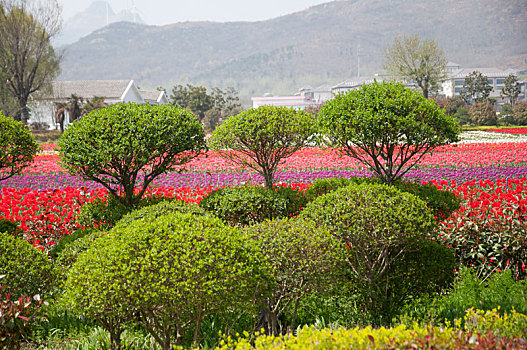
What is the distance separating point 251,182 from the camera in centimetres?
1241

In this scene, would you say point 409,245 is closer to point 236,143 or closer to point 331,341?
point 331,341

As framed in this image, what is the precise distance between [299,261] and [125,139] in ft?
12.1

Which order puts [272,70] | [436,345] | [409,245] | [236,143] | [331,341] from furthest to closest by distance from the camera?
[272,70], [236,143], [409,245], [331,341], [436,345]

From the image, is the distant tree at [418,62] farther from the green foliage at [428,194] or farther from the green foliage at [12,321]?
the green foliage at [12,321]

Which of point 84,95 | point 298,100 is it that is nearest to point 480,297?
point 84,95

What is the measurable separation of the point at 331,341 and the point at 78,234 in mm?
4499

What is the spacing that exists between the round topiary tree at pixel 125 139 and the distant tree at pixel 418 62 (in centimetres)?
4089

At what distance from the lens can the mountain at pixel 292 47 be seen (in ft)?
508

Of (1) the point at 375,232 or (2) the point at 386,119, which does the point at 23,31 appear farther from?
(1) the point at 375,232

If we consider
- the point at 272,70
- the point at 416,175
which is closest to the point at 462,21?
the point at 272,70

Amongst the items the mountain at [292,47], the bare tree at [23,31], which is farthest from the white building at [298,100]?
the bare tree at [23,31]

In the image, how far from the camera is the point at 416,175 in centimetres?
1214

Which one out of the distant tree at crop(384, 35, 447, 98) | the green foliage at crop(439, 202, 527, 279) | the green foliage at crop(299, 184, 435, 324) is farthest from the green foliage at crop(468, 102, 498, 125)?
the green foliage at crop(299, 184, 435, 324)

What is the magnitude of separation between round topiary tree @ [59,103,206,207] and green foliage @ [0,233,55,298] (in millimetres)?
2059
